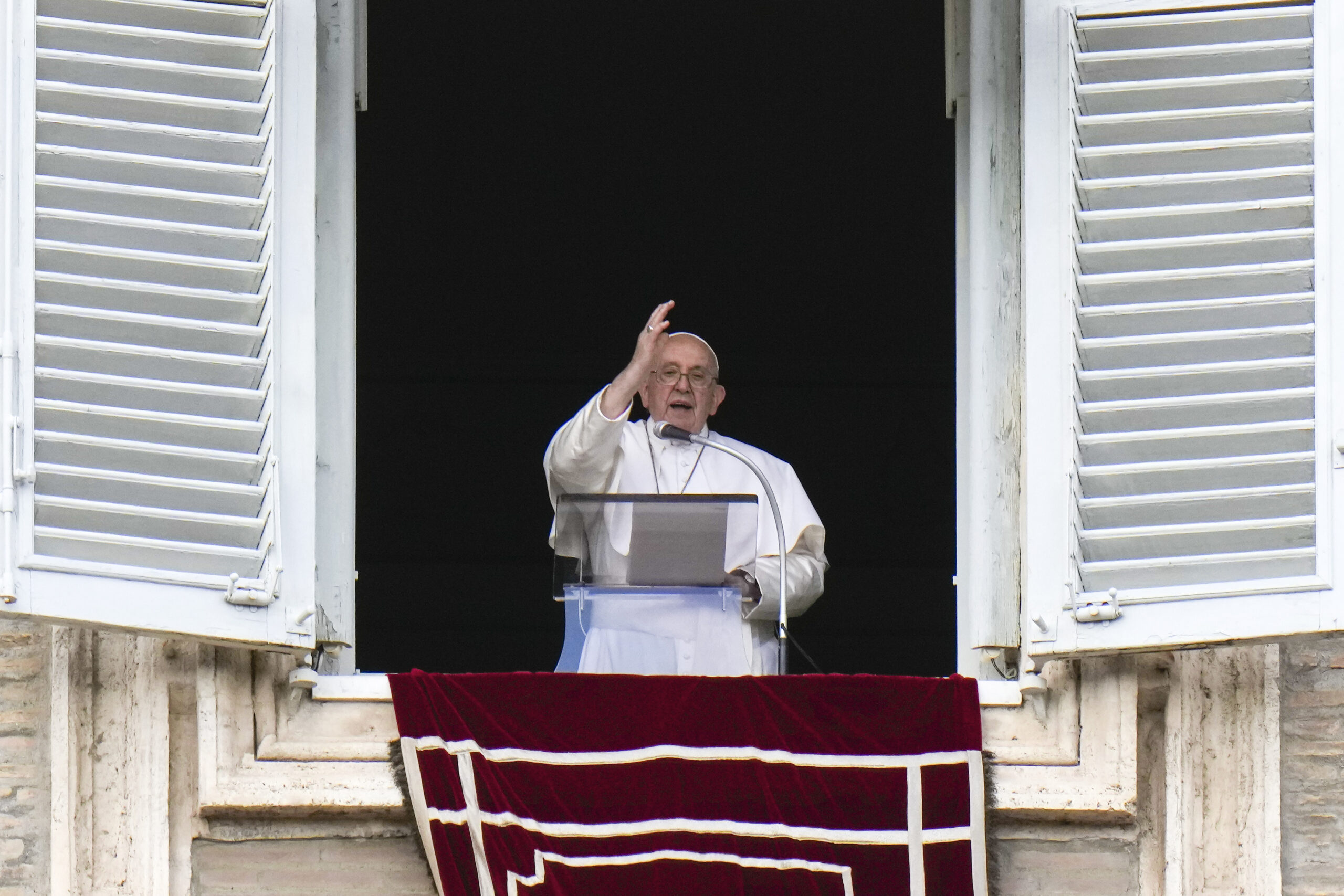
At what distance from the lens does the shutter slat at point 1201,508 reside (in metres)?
4.57

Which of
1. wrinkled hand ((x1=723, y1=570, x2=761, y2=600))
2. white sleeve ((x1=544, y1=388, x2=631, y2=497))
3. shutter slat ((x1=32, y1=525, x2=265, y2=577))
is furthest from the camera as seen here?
white sleeve ((x1=544, y1=388, x2=631, y2=497))

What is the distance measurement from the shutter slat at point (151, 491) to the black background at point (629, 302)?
4.57 meters

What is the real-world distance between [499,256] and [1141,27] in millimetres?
5216

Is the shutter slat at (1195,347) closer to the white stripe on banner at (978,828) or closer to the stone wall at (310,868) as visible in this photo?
the white stripe on banner at (978,828)

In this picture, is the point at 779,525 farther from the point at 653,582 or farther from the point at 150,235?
the point at 150,235

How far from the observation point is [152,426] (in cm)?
457

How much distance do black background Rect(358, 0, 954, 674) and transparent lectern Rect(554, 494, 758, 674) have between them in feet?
14.3

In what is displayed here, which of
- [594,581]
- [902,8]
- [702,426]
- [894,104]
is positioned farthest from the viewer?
[894,104]

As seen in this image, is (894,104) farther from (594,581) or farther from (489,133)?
(594,581)

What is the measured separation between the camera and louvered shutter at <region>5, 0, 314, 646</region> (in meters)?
4.47

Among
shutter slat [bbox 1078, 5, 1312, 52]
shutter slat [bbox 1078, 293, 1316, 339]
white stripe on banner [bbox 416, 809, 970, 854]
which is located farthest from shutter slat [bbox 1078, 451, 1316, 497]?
shutter slat [bbox 1078, 5, 1312, 52]

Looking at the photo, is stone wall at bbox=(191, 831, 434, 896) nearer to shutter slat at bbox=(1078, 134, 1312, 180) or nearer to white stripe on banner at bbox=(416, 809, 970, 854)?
white stripe on banner at bbox=(416, 809, 970, 854)

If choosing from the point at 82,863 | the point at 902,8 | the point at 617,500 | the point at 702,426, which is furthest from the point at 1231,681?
the point at 902,8

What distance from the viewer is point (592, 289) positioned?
9.79 metres
